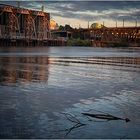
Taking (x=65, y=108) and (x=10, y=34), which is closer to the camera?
(x=65, y=108)

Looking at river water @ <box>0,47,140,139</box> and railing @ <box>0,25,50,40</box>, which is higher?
railing @ <box>0,25,50,40</box>

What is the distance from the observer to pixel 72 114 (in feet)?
40.0

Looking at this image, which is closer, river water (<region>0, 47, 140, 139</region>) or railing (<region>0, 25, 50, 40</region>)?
river water (<region>0, 47, 140, 139</region>)

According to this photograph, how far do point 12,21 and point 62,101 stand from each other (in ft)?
418

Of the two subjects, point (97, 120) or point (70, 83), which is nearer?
point (97, 120)

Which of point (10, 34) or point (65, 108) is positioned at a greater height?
point (10, 34)

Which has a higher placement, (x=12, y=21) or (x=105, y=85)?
(x=12, y=21)

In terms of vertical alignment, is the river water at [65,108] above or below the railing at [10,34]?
below

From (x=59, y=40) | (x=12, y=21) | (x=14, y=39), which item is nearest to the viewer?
(x=14, y=39)

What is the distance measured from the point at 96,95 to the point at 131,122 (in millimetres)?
5242

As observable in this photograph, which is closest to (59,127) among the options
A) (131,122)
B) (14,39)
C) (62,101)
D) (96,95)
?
(131,122)

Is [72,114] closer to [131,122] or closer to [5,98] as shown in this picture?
[131,122]

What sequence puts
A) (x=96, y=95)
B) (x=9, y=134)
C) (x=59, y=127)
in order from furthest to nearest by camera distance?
(x=96, y=95) < (x=59, y=127) < (x=9, y=134)

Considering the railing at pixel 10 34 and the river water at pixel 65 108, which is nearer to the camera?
the river water at pixel 65 108
